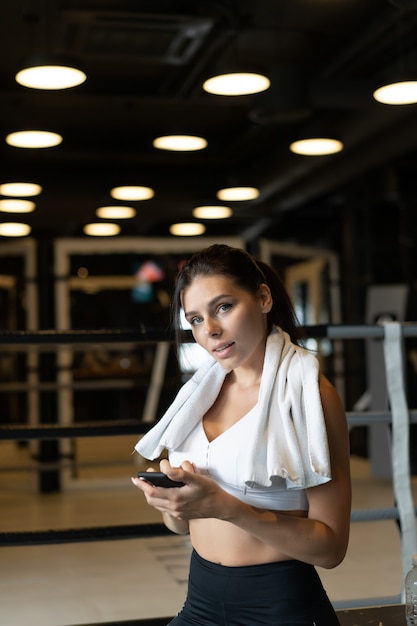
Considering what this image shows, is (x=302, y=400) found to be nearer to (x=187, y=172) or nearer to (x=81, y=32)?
(x=81, y=32)

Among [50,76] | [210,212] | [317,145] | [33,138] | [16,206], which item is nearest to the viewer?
[50,76]

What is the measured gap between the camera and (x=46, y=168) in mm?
9391

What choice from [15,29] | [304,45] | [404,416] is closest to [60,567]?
[404,416]

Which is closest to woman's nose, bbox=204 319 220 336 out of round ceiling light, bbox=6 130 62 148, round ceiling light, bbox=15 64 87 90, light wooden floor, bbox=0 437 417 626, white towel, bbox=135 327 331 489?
white towel, bbox=135 327 331 489

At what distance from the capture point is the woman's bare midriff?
1.61 metres

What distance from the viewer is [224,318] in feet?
5.44

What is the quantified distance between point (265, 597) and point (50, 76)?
3.35 metres

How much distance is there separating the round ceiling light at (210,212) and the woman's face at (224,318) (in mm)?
7793

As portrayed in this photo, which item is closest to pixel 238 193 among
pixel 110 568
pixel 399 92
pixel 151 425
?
pixel 399 92

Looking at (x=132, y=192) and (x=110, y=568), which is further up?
(x=132, y=192)

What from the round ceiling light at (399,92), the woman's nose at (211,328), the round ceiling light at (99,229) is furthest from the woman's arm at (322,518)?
the round ceiling light at (99,229)

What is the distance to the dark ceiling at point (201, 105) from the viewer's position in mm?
5586

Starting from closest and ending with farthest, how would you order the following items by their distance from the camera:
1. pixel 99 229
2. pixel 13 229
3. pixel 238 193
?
pixel 238 193 < pixel 13 229 < pixel 99 229

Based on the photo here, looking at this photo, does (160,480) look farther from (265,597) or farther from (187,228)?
(187,228)
